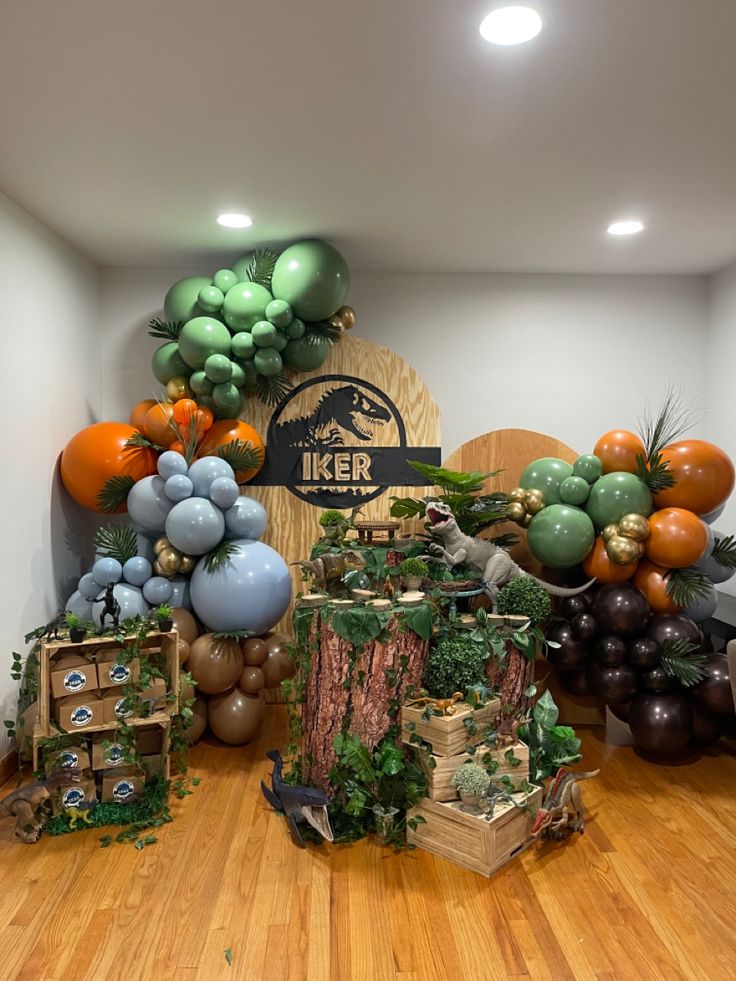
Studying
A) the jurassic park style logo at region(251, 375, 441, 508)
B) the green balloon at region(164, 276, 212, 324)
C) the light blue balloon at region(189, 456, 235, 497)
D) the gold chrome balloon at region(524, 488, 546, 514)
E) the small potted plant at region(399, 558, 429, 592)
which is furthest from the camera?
the jurassic park style logo at region(251, 375, 441, 508)

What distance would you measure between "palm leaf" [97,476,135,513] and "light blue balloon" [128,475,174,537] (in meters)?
0.13

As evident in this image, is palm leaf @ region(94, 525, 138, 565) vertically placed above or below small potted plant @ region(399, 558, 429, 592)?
above

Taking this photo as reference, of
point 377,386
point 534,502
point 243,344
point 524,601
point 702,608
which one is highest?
point 243,344

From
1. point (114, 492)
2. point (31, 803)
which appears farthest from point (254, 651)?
point (31, 803)

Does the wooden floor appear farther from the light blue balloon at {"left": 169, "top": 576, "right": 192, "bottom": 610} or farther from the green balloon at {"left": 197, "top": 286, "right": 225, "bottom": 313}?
the green balloon at {"left": 197, "top": 286, "right": 225, "bottom": 313}

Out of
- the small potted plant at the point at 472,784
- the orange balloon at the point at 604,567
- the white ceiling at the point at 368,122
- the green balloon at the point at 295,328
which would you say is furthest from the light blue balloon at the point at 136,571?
the orange balloon at the point at 604,567

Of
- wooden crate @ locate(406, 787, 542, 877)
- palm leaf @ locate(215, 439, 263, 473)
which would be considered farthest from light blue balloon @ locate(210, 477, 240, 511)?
wooden crate @ locate(406, 787, 542, 877)

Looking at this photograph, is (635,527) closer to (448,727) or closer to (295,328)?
(448,727)

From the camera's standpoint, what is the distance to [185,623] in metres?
3.59

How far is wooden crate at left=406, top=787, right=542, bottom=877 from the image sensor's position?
8.42ft

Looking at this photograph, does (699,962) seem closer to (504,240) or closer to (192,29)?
(192,29)

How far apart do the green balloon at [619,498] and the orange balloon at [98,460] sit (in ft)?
7.32

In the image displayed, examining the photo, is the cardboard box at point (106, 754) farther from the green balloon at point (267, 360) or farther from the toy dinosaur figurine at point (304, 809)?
the green balloon at point (267, 360)

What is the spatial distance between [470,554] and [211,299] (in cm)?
183
